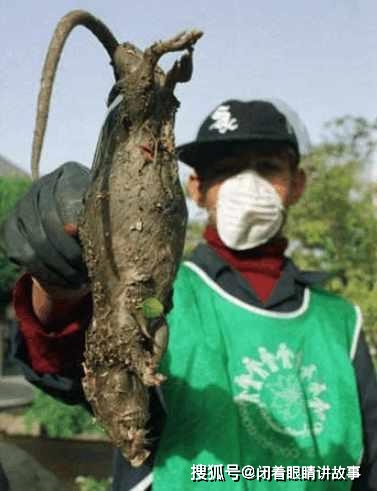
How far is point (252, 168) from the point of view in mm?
2117

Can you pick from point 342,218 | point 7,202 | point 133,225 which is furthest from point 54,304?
point 7,202

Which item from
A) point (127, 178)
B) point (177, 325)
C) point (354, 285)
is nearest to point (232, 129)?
point (177, 325)

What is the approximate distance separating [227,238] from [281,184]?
0.19 metres

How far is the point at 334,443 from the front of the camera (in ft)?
6.43

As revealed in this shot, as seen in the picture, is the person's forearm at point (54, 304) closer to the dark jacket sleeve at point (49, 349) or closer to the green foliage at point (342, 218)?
the dark jacket sleeve at point (49, 349)

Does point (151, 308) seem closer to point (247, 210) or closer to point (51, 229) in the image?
point (51, 229)

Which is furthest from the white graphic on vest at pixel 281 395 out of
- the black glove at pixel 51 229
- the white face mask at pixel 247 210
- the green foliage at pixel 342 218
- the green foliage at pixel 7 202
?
the green foliage at pixel 7 202

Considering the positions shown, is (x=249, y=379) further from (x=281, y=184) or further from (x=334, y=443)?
(x=281, y=184)

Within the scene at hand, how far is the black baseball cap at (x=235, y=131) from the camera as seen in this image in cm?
207

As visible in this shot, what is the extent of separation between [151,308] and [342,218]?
793cm

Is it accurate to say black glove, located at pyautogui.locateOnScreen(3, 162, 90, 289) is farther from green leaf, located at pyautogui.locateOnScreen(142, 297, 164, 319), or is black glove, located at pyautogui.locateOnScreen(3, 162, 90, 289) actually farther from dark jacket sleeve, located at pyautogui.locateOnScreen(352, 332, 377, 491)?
dark jacket sleeve, located at pyautogui.locateOnScreen(352, 332, 377, 491)

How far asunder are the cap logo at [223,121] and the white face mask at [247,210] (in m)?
0.11

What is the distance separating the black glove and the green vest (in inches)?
19.6

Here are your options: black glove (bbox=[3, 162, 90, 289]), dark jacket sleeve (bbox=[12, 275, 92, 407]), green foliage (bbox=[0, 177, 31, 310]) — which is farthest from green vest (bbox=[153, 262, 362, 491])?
green foliage (bbox=[0, 177, 31, 310])
